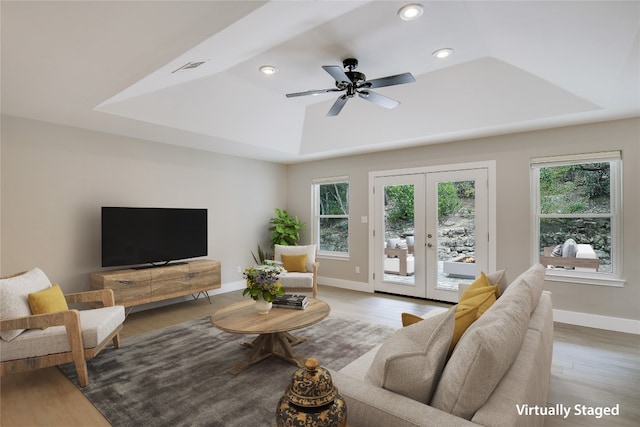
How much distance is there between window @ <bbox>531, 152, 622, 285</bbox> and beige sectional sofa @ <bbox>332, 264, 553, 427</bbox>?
3336mm

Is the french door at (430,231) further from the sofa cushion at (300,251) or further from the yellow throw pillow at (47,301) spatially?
the yellow throw pillow at (47,301)

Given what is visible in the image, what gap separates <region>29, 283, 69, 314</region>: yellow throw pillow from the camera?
2705 mm

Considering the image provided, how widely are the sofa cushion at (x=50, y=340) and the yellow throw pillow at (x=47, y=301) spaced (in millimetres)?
170

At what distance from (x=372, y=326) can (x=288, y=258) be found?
1900 mm

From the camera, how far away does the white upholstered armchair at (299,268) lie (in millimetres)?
4879

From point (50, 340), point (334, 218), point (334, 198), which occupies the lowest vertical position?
point (50, 340)

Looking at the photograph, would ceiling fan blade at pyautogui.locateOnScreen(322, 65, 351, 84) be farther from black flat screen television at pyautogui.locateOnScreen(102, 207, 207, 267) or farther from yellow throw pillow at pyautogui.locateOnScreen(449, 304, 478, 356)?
black flat screen television at pyautogui.locateOnScreen(102, 207, 207, 267)

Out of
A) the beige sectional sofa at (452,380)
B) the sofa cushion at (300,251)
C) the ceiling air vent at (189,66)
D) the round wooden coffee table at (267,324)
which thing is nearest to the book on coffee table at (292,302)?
the round wooden coffee table at (267,324)

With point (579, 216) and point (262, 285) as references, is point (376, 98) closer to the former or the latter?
point (262, 285)

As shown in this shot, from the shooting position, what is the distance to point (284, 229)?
6.36 meters

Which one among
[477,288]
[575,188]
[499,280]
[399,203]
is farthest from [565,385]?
[399,203]

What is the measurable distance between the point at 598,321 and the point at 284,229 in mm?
4760

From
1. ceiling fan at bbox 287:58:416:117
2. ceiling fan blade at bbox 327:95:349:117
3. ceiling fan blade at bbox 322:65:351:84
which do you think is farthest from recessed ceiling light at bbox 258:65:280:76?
ceiling fan blade at bbox 322:65:351:84

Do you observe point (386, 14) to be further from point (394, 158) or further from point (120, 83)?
point (394, 158)
